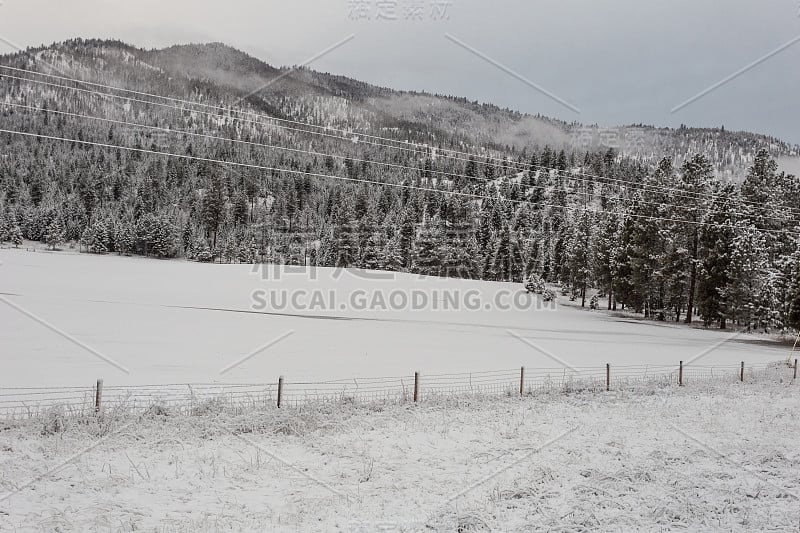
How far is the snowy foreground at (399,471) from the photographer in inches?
319

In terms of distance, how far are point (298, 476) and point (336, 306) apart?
41730mm

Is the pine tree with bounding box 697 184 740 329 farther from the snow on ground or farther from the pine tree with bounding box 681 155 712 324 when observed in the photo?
the snow on ground

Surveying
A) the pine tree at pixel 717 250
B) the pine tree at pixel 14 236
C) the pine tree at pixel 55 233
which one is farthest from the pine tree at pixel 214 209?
the pine tree at pixel 717 250

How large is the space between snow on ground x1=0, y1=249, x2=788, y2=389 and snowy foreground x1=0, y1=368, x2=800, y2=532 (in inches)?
321

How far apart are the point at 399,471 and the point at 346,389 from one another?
9.10 metres

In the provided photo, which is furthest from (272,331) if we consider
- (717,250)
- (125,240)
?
(125,240)

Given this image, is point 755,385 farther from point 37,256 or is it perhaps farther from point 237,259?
point 237,259

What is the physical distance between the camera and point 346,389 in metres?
19.3

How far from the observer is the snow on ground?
2322cm

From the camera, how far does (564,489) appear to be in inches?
375

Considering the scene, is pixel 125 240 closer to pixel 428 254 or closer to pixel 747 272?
pixel 428 254

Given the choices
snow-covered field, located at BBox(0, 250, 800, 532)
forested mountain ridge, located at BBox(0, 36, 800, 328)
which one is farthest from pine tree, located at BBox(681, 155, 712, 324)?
snow-covered field, located at BBox(0, 250, 800, 532)

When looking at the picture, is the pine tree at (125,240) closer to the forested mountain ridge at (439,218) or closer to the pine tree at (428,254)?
the forested mountain ridge at (439,218)

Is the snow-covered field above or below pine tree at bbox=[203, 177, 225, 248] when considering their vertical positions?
below
